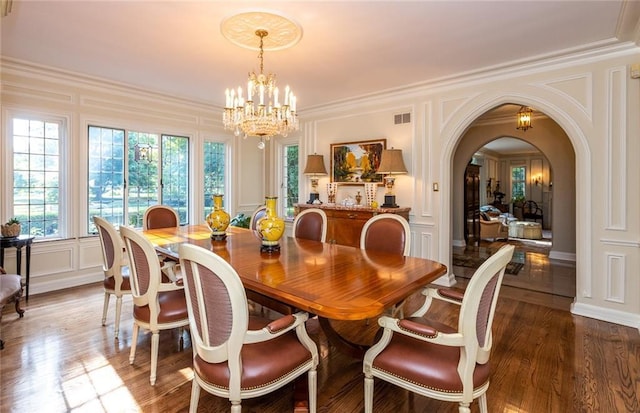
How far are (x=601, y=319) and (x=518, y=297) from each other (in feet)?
2.51

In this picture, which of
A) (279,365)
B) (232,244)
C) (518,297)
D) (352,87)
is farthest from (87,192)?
(518,297)

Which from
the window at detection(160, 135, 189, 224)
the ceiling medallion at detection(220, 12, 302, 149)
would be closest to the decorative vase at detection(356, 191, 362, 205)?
the ceiling medallion at detection(220, 12, 302, 149)

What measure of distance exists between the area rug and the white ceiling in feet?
10.2

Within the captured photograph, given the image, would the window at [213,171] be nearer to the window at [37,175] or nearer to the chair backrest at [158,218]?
the chair backrest at [158,218]

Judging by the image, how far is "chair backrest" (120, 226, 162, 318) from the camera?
6.84ft

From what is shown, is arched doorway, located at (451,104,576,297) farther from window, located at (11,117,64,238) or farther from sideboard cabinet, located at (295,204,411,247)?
window, located at (11,117,64,238)

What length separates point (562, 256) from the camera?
5.84 m

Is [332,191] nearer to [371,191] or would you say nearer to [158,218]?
[371,191]

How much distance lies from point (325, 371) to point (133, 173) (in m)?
4.11

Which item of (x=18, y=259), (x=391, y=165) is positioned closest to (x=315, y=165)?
(x=391, y=165)

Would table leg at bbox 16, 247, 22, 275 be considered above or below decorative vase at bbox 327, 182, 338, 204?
below

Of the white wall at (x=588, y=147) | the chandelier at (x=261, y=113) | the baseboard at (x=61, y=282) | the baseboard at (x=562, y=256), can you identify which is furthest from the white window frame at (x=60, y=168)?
the baseboard at (x=562, y=256)

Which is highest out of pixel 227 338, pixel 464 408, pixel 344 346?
pixel 227 338

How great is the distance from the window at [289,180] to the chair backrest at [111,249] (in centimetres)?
358
